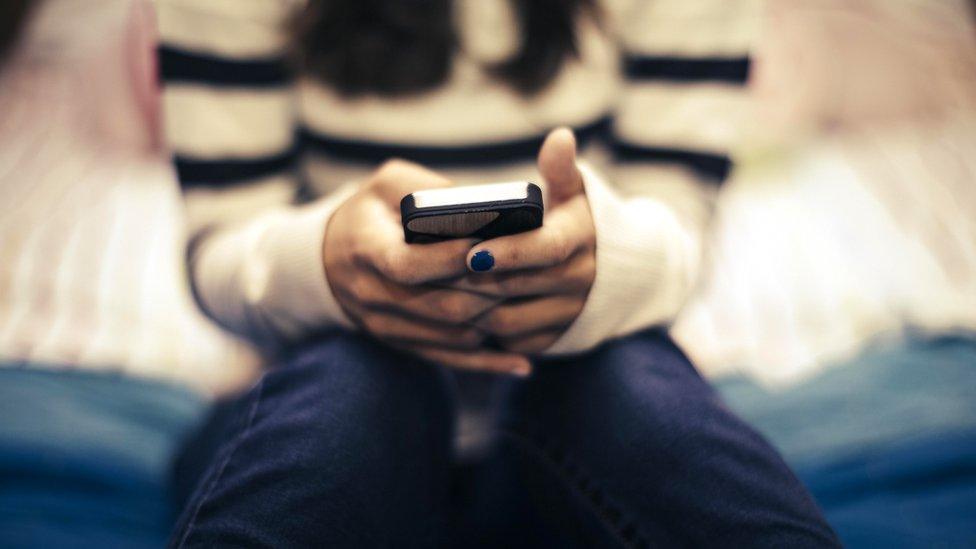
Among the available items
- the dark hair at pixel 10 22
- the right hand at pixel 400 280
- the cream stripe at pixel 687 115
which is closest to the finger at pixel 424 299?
the right hand at pixel 400 280

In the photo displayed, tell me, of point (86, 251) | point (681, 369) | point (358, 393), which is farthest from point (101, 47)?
point (681, 369)

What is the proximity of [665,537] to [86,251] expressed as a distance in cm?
93

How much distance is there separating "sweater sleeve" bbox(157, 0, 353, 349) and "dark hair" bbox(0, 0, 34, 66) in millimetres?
913

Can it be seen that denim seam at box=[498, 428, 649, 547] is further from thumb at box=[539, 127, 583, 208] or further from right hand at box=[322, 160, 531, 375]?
thumb at box=[539, 127, 583, 208]

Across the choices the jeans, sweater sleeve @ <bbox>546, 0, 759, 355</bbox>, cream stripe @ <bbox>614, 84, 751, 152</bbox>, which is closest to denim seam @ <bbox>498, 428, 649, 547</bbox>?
the jeans

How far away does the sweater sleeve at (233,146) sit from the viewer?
0.50m

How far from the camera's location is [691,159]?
0.64m

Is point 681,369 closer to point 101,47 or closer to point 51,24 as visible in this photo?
point 101,47

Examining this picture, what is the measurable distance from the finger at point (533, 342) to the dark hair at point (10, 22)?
4.20 ft

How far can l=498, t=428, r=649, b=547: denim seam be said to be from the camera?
386mm

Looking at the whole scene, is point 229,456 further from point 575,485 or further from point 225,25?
point 225,25

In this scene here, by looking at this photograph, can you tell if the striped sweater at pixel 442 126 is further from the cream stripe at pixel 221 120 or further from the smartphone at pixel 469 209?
the smartphone at pixel 469 209

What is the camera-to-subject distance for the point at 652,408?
406 millimetres

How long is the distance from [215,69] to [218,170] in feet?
0.32
